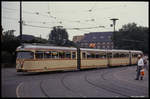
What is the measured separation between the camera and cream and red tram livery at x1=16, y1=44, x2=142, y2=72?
21.6 m

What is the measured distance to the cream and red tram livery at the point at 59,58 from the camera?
851 inches

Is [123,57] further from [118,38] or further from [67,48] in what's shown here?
[118,38]

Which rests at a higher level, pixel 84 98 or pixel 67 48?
pixel 67 48

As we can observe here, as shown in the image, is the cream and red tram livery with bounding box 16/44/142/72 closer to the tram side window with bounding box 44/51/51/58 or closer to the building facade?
the tram side window with bounding box 44/51/51/58

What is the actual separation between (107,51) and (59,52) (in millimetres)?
10907

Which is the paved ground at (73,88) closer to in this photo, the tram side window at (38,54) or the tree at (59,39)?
the tram side window at (38,54)

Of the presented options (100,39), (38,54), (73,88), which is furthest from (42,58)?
(100,39)

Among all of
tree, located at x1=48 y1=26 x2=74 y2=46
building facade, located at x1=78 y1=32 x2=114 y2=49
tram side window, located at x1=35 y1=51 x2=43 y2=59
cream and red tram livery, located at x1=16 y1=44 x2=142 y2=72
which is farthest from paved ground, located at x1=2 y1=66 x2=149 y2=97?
building facade, located at x1=78 y1=32 x2=114 y2=49

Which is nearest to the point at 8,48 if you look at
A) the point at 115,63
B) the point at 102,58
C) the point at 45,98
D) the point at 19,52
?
the point at 19,52

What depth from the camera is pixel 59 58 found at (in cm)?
2453

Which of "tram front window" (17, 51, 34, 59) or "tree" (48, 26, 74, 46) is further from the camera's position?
"tree" (48, 26, 74, 46)

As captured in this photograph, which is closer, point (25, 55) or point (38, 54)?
point (25, 55)

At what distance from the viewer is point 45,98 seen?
9.66 metres

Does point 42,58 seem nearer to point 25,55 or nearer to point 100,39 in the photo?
point 25,55
